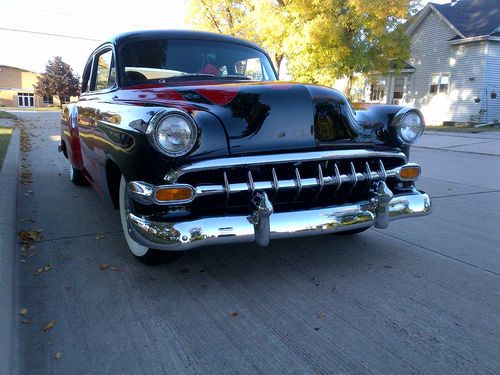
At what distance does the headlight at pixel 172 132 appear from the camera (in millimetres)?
2576

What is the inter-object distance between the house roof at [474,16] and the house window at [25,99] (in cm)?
5823

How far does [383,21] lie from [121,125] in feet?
57.0

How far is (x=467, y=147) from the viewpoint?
12023 millimetres

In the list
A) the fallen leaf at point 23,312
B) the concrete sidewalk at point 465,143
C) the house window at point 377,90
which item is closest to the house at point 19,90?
the house window at point 377,90

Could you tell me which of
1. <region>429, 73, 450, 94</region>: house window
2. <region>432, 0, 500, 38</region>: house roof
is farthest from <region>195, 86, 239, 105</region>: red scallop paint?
<region>429, 73, 450, 94</region>: house window

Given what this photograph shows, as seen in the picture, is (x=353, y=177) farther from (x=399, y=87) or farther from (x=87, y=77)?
(x=399, y=87)

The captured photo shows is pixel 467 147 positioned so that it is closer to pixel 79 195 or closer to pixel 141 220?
pixel 79 195

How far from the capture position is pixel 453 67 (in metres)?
21.2

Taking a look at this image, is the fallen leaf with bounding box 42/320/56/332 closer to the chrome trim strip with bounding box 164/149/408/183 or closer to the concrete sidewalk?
the chrome trim strip with bounding box 164/149/408/183

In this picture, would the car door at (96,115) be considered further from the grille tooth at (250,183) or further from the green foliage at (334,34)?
the green foliage at (334,34)

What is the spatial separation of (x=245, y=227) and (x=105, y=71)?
100 inches

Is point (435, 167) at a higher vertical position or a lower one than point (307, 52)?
lower

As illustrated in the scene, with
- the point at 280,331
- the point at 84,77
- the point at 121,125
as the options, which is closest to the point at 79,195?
the point at 84,77

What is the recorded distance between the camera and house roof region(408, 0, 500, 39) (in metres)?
20.2
